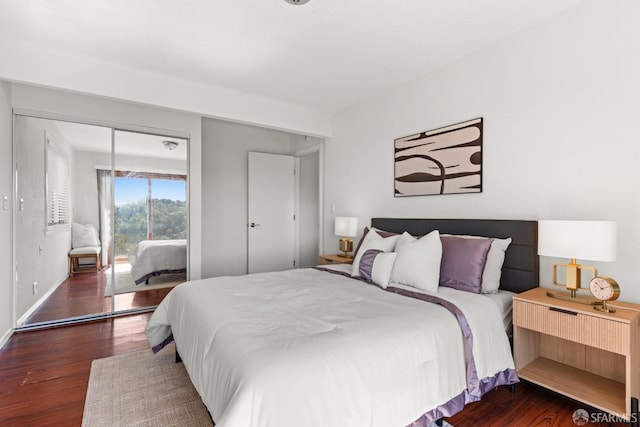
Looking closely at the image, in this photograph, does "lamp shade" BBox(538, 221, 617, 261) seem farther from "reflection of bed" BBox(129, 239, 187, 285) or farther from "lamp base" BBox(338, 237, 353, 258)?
"reflection of bed" BBox(129, 239, 187, 285)

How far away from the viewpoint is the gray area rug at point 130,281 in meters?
3.72

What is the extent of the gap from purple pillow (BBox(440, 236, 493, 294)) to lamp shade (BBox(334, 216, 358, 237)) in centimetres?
148

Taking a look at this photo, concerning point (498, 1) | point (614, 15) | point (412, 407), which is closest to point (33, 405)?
point (412, 407)

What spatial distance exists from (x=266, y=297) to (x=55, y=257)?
111 inches

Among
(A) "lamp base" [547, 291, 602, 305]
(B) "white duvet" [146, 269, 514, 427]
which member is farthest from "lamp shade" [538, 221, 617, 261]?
(B) "white duvet" [146, 269, 514, 427]

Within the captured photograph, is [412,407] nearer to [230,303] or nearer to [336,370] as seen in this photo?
[336,370]

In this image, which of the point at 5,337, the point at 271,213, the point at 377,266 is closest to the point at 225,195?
the point at 271,213

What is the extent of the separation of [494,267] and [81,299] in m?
4.15

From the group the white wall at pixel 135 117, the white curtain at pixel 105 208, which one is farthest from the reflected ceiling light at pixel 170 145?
the white curtain at pixel 105 208

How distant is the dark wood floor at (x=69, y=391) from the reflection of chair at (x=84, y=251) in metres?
0.77

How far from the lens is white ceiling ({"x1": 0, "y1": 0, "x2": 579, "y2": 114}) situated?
2240 millimetres

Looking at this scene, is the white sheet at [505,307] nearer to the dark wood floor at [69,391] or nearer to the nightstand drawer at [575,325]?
the nightstand drawer at [575,325]

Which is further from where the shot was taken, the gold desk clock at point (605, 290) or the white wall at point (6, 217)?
the white wall at point (6, 217)

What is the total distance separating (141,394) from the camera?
6.86 ft
